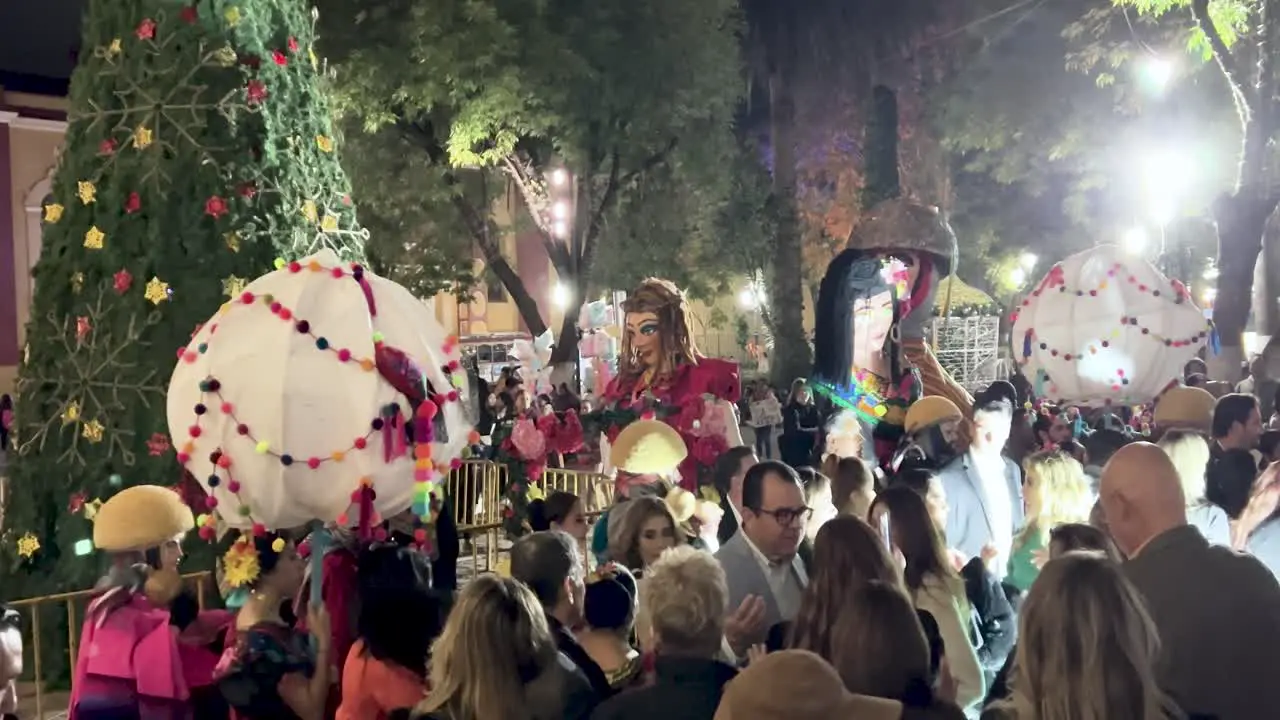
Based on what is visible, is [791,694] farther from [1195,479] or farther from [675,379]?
[675,379]

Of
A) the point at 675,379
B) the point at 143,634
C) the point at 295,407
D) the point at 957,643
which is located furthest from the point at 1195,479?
the point at 143,634

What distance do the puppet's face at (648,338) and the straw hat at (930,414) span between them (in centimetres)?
161

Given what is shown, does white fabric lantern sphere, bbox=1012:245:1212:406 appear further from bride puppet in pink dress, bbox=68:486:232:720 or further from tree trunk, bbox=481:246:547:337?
tree trunk, bbox=481:246:547:337

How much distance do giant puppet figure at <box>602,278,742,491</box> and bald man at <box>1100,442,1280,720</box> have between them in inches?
137

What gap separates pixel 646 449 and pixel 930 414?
2156 mm

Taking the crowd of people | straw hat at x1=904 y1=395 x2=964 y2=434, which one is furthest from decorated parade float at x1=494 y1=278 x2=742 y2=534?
the crowd of people

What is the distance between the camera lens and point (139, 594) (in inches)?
166

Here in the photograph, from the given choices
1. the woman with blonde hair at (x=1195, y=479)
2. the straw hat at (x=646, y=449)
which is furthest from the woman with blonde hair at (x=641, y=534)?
the woman with blonde hair at (x=1195, y=479)

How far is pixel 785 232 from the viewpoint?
895 inches

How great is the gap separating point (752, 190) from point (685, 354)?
1709cm

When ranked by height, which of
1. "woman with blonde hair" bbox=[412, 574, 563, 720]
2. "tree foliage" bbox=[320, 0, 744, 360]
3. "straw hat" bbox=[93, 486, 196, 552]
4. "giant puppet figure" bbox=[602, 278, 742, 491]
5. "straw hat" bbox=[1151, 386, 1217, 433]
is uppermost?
"tree foliage" bbox=[320, 0, 744, 360]

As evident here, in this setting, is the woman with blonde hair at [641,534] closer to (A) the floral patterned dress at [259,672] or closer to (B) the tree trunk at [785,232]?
(A) the floral patterned dress at [259,672]

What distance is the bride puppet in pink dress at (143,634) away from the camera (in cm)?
411

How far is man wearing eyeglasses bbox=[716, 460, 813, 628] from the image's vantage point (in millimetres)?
4406
